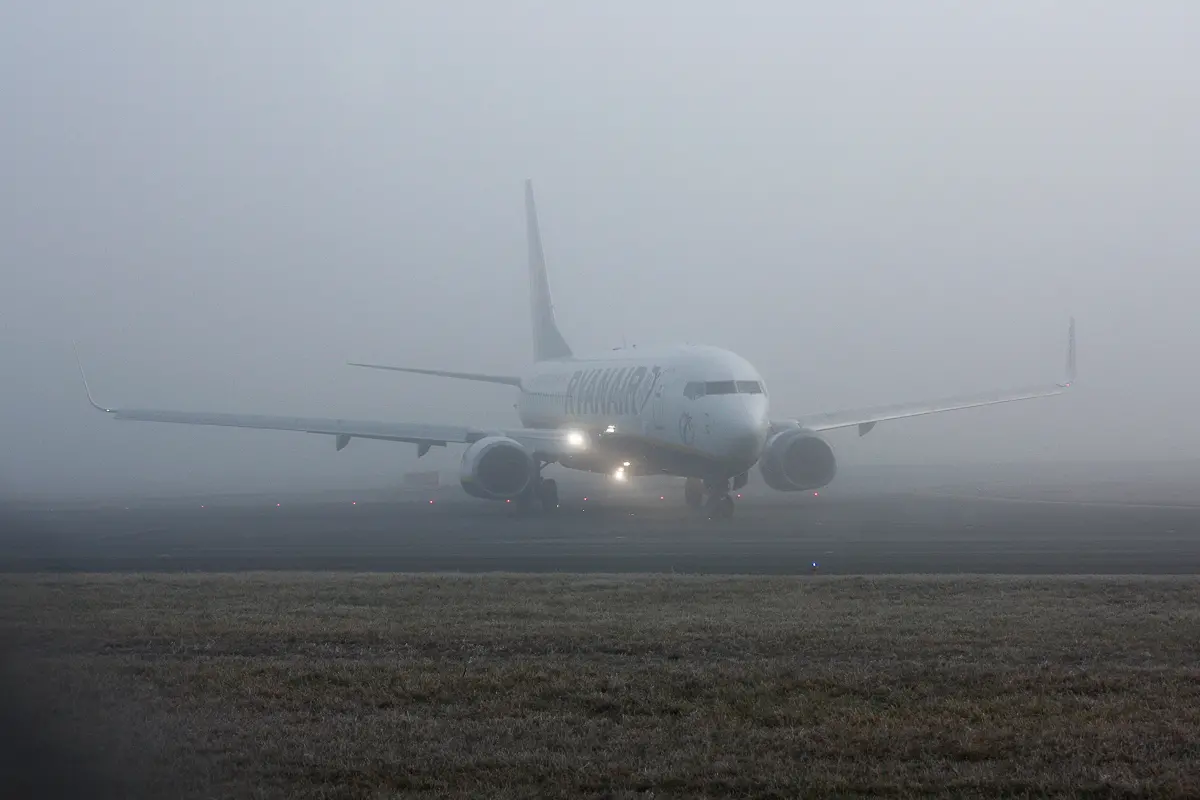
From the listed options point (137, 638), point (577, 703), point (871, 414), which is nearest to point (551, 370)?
point (871, 414)

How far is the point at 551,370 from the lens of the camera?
1644 inches

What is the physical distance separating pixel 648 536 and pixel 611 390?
9842 millimetres

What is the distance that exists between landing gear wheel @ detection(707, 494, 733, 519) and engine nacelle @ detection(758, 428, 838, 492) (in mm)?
2160

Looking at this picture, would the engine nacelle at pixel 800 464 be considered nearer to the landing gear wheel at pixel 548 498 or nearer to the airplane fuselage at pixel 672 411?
the airplane fuselage at pixel 672 411

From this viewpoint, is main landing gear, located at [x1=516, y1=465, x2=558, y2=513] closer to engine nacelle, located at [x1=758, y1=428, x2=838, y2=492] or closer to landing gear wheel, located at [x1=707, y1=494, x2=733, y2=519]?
landing gear wheel, located at [x1=707, y1=494, x2=733, y2=519]

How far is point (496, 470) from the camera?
32.4 meters

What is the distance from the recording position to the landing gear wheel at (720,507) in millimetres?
29969

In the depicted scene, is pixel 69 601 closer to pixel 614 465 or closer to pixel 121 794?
pixel 121 794

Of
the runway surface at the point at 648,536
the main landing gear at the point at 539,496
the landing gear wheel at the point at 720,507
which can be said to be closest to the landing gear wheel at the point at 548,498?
the main landing gear at the point at 539,496

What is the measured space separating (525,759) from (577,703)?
4.92 feet

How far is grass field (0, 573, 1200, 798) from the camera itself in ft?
23.8

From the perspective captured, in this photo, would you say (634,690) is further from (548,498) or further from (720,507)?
(548,498)

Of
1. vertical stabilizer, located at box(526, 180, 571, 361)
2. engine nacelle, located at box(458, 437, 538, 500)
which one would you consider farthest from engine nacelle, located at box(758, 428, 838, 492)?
vertical stabilizer, located at box(526, 180, 571, 361)

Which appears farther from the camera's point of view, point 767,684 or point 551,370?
point 551,370
